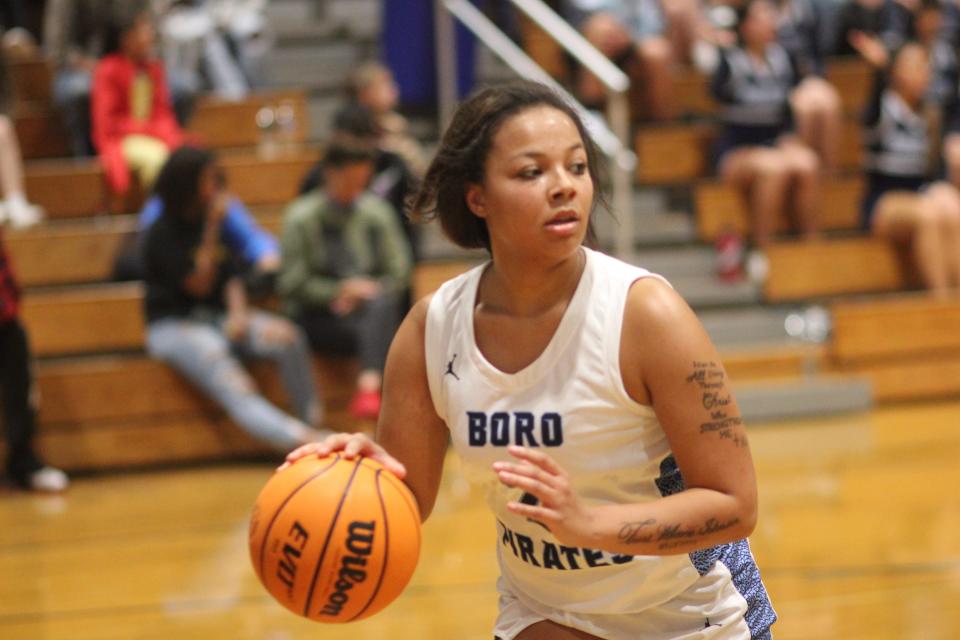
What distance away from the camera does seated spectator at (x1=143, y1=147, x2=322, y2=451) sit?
5.60m

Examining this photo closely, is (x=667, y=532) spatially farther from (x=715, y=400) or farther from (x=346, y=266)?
(x=346, y=266)

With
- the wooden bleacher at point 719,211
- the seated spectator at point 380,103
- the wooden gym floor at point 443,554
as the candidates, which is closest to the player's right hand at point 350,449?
the wooden gym floor at point 443,554

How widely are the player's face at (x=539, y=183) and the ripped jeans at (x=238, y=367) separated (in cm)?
378

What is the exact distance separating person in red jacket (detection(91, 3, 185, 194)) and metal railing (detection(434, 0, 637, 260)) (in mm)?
1562

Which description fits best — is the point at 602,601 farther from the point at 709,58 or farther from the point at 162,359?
the point at 709,58

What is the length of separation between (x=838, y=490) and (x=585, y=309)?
3311mm

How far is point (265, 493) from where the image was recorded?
201 centimetres

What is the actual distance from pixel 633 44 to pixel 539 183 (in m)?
5.96

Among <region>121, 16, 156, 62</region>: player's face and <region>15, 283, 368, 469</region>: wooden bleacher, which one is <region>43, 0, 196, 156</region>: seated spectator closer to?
<region>121, 16, 156, 62</region>: player's face

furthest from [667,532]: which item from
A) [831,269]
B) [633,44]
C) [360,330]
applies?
[633,44]

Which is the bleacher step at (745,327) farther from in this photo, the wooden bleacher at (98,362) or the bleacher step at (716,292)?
the wooden bleacher at (98,362)

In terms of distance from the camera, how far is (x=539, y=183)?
1.88 meters

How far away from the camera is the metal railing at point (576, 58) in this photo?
6676mm

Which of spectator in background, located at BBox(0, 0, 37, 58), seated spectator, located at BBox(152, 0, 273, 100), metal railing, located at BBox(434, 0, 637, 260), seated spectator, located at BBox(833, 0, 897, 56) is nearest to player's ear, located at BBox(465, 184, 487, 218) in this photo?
metal railing, located at BBox(434, 0, 637, 260)
